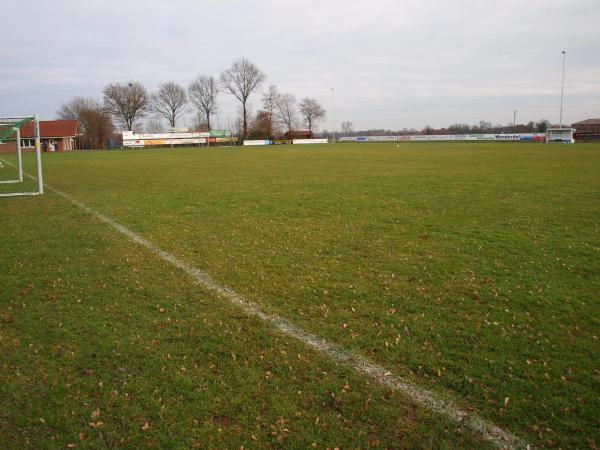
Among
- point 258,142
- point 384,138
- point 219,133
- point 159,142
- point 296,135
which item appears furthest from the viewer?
point 296,135

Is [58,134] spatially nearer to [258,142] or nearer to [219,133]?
[219,133]

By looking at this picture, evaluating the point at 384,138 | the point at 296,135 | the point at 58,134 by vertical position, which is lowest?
the point at 384,138

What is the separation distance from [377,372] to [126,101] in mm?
102500

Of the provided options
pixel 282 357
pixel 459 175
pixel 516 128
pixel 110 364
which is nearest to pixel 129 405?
pixel 110 364

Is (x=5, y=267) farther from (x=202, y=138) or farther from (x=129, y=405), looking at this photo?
(x=202, y=138)

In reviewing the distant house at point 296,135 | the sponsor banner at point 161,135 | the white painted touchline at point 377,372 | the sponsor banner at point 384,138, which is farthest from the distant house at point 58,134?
the white painted touchline at point 377,372

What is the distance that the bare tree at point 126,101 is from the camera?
9362 centimetres

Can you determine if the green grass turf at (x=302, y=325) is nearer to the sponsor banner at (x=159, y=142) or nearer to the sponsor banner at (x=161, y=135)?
the sponsor banner at (x=159, y=142)

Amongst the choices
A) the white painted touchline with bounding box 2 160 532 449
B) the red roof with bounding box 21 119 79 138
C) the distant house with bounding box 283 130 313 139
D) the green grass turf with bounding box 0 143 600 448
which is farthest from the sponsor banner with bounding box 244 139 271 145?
the white painted touchline with bounding box 2 160 532 449

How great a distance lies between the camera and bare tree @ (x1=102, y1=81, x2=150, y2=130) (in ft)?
307

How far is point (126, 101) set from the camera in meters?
94.4

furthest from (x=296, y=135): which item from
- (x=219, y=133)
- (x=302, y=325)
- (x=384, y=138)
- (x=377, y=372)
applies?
(x=377, y=372)

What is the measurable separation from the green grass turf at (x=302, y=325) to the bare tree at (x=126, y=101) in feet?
309

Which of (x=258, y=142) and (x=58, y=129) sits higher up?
(x=58, y=129)
